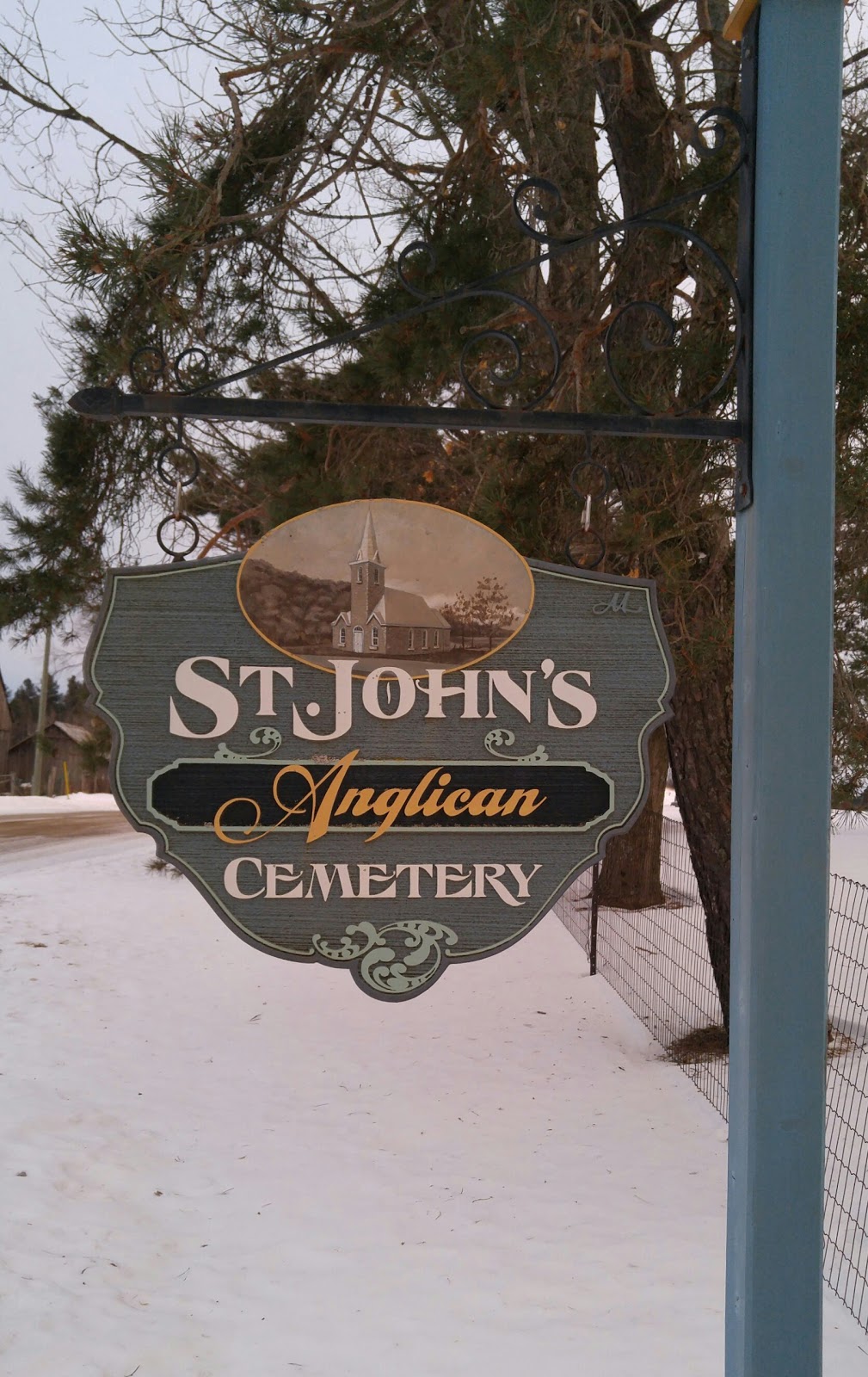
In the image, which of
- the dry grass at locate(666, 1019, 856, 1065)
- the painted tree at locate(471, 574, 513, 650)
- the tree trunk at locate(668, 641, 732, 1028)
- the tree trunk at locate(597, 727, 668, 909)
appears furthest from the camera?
the tree trunk at locate(597, 727, 668, 909)

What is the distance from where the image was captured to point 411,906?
1.87 meters

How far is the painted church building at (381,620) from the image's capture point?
184cm

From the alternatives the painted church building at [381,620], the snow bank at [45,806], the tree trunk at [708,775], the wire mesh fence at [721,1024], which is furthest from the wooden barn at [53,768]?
the painted church building at [381,620]

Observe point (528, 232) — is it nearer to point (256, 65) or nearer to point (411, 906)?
point (411, 906)

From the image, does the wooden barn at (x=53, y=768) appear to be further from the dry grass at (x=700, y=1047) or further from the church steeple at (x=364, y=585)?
the church steeple at (x=364, y=585)

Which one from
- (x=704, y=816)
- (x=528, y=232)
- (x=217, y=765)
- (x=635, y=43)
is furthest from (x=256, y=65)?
(x=704, y=816)

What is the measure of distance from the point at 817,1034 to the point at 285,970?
6232 mm

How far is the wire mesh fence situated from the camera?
390 centimetres

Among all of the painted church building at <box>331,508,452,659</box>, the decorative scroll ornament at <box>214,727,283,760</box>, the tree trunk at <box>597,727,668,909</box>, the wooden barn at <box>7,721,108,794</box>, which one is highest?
the painted church building at <box>331,508,452,659</box>

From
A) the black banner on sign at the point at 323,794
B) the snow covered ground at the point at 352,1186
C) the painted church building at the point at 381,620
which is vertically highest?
the painted church building at the point at 381,620

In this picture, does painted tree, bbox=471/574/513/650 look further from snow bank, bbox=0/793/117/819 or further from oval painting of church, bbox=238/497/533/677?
snow bank, bbox=0/793/117/819

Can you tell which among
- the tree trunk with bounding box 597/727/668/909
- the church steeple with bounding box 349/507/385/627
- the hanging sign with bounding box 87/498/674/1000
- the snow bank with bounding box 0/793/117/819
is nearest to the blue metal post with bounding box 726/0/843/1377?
the hanging sign with bounding box 87/498/674/1000

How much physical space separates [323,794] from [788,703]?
2.51ft

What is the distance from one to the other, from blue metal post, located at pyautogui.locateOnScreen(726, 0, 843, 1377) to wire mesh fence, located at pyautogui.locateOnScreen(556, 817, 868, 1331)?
2.09 meters
